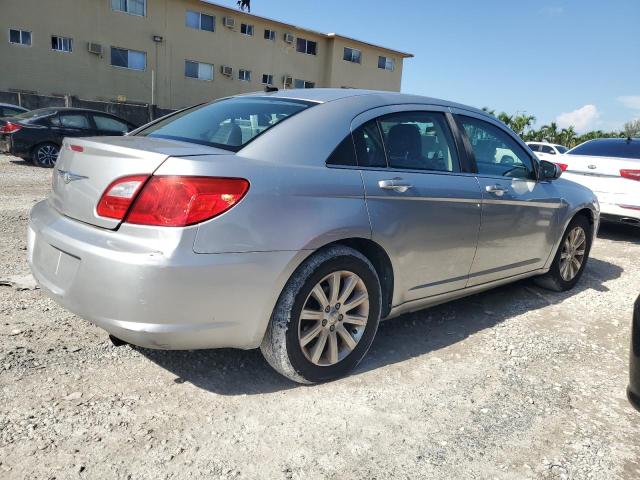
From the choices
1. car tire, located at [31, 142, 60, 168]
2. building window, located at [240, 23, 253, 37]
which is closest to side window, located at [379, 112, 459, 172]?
car tire, located at [31, 142, 60, 168]

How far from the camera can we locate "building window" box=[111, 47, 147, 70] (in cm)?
2456

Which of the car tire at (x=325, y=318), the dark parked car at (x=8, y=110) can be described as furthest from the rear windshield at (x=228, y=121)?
the dark parked car at (x=8, y=110)

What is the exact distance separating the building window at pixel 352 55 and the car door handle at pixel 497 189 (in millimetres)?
31464

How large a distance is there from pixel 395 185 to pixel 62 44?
25.1 meters

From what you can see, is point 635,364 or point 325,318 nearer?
point 635,364

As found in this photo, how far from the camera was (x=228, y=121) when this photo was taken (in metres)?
2.94

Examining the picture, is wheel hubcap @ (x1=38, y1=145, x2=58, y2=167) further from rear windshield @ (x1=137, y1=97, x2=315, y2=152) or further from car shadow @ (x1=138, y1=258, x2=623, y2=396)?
car shadow @ (x1=138, y1=258, x2=623, y2=396)

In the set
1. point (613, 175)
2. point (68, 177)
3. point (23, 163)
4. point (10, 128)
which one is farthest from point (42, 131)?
point (613, 175)

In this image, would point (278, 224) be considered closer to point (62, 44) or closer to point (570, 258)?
point (570, 258)

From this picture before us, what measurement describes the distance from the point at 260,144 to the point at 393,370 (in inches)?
61.2

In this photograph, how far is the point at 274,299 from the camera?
8.11 ft

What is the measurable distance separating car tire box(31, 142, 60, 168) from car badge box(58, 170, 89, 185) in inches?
392

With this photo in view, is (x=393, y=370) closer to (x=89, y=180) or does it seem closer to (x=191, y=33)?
(x=89, y=180)

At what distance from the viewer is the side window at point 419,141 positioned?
313cm
